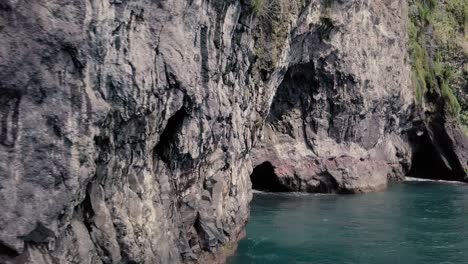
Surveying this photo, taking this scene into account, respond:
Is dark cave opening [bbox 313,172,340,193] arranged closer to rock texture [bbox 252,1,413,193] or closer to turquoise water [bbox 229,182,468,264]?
rock texture [bbox 252,1,413,193]

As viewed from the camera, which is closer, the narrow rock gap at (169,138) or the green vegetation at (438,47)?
the narrow rock gap at (169,138)

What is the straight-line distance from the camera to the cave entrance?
127 ft

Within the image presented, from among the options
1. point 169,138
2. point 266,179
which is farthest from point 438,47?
point 169,138

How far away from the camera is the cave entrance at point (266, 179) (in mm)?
38656

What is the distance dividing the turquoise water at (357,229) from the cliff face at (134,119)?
2.38m

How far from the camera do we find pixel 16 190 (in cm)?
1260

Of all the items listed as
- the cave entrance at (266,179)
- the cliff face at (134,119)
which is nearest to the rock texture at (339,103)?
the cave entrance at (266,179)

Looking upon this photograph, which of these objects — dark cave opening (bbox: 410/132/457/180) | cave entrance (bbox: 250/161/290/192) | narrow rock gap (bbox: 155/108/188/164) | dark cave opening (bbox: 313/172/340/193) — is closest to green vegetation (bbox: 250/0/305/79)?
narrow rock gap (bbox: 155/108/188/164)

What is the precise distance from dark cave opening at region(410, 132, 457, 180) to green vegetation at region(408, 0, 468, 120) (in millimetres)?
3237

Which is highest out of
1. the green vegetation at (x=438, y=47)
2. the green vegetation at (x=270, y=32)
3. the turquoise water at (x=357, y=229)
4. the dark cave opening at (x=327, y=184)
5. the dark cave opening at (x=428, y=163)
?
the green vegetation at (x=438, y=47)

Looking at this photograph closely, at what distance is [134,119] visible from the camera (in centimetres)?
1623

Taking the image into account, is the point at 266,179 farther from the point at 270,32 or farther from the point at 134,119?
the point at 134,119

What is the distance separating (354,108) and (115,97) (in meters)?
27.6

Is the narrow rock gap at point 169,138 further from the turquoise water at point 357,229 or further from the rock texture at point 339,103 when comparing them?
the rock texture at point 339,103
